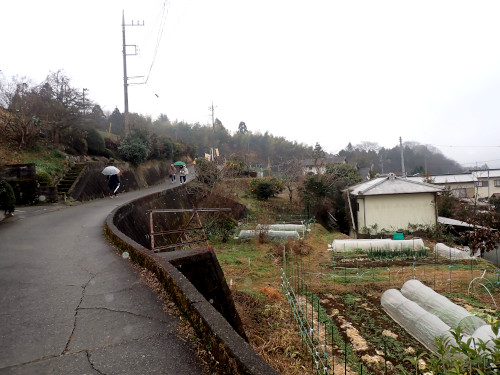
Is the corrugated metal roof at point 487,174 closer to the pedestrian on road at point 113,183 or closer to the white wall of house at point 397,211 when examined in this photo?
the white wall of house at point 397,211

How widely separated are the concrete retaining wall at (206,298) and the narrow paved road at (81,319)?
191 mm

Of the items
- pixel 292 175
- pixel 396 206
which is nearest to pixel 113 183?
pixel 292 175

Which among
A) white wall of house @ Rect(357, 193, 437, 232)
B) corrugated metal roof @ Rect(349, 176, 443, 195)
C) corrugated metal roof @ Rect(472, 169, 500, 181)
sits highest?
corrugated metal roof @ Rect(472, 169, 500, 181)

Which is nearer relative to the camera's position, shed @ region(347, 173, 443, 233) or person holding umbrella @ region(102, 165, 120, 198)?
person holding umbrella @ region(102, 165, 120, 198)

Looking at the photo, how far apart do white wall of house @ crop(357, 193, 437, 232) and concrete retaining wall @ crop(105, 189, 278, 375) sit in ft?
47.4

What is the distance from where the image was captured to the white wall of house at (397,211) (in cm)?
1767

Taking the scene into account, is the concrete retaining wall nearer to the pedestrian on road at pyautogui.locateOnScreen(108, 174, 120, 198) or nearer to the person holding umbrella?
the person holding umbrella

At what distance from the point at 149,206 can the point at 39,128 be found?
664 centimetres

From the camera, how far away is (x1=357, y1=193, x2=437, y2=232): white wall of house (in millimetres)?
17672

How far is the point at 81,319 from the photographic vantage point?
307cm

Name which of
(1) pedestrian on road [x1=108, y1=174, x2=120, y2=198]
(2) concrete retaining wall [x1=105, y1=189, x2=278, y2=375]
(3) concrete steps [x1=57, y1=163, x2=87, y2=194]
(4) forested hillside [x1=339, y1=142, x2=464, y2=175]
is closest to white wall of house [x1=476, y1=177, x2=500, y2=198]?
(4) forested hillside [x1=339, y1=142, x2=464, y2=175]

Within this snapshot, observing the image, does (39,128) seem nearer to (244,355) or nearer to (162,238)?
(162,238)

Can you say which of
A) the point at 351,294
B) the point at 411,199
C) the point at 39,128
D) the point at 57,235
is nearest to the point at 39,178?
the point at 39,128

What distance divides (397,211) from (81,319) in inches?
708
